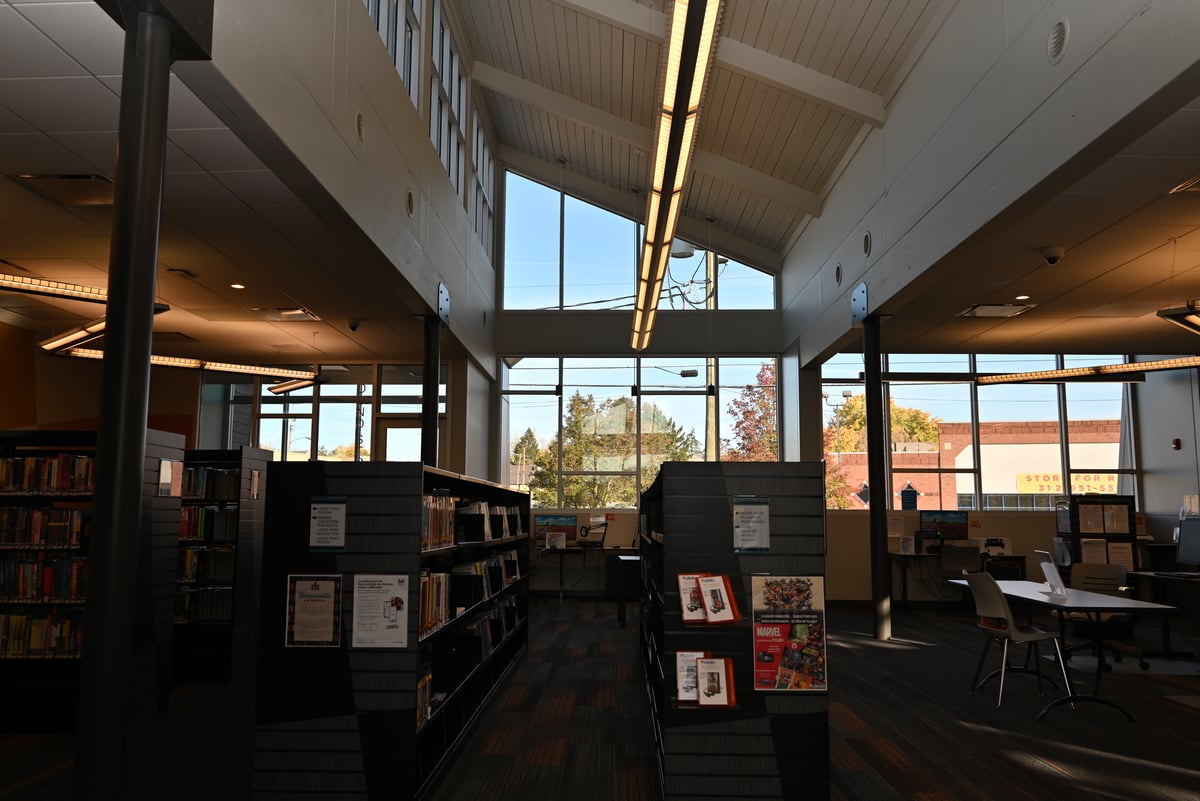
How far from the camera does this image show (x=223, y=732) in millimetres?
Result: 5660

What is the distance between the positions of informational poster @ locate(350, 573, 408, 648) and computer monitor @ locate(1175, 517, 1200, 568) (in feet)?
31.6

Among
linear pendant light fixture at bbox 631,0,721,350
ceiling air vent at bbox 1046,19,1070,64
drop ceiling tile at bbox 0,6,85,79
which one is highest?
ceiling air vent at bbox 1046,19,1070,64

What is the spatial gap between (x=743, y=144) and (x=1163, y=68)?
22.4 feet

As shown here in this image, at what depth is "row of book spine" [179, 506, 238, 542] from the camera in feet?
24.4

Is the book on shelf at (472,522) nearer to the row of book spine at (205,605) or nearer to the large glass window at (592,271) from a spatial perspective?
the row of book spine at (205,605)

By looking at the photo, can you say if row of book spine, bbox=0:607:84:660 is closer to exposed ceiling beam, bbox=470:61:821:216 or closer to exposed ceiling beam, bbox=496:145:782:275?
exposed ceiling beam, bbox=470:61:821:216

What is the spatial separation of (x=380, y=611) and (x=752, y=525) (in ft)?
5.89

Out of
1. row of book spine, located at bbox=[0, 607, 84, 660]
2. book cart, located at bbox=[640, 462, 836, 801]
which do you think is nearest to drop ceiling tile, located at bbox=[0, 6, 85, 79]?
row of book spine, located at bbox=[0, 607, 84, 660]

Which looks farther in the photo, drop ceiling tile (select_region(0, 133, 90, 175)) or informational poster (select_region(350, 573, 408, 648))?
drop ceiling tile (select_region(0, 133, 90, 175))

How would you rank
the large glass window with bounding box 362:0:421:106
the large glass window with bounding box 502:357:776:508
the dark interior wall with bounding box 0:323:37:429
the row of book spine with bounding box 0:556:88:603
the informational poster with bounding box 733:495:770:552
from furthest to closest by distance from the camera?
the large glass window with bounding box 502:357:776:508 < the dark interior wall with bounding box 0:323:37:429 < the large glass window with bounding box 362:0:421:106 < the row of book spine with bounding box 0:556:88:603 < the informational poster with bounding box 733:495:770:552

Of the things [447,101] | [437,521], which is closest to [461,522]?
[437,521]

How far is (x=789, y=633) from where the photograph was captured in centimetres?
399

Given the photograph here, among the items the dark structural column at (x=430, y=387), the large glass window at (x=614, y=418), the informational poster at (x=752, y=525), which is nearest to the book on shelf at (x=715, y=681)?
the informational poster at (x=752, y=525)

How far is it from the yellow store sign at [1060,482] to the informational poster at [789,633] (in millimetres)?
11126
